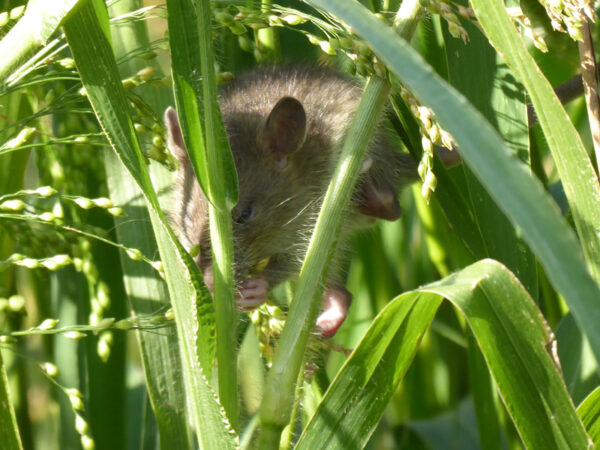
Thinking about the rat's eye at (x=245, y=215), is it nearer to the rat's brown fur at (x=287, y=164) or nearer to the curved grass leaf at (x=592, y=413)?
the rat's brown fur at (x=287, y=164)

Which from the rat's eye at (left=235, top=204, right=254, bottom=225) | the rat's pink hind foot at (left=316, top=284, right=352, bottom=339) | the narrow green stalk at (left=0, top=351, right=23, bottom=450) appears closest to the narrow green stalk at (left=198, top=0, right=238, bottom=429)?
the narrow green stalk at (left=0, top=351, right=23, bottom=450)

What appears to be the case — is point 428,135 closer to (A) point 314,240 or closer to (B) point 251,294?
(A) point 314,240

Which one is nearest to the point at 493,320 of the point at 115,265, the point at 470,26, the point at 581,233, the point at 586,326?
the point at 581,233

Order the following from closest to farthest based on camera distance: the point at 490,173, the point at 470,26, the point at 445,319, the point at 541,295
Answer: the point at 490,173, the point at 470,26, the point at 541,295, the point at 445,319

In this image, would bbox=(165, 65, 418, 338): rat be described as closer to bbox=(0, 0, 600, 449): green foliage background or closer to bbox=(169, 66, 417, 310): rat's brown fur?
bbox=(169, 66, 417, 310): rat's brown fur

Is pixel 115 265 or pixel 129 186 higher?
pixel 129 186

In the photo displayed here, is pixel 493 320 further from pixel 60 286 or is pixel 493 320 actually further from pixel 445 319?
pixel 445 319

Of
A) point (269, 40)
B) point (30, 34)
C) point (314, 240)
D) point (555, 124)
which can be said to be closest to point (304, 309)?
point (314, 240)

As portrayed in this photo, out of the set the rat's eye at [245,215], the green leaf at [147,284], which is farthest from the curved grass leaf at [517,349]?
the rat's eye at [245,215]

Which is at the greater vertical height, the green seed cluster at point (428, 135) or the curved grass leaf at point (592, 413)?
the green seed cluster at point (428, 135)
